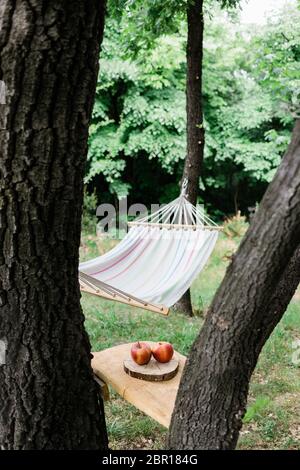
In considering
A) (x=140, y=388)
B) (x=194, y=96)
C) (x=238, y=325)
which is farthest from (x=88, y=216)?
(x=238, y=325)

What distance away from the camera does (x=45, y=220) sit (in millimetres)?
1213

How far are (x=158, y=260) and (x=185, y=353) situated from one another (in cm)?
60

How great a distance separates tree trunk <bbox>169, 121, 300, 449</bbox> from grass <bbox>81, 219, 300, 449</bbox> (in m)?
0.09

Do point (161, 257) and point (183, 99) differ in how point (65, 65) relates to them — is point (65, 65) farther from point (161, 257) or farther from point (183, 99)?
point (183, 99)

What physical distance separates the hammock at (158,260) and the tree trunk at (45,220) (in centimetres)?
96

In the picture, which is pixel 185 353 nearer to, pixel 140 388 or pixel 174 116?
pixel 140 388

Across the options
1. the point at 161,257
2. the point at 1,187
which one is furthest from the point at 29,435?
the point at 161,257

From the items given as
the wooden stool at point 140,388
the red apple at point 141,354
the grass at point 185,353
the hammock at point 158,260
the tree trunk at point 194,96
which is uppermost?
the tree trunk at point 194,96

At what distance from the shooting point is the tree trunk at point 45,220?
109 centimetres

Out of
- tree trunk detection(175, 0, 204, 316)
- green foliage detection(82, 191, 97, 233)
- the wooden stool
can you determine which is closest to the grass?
the wooden stool

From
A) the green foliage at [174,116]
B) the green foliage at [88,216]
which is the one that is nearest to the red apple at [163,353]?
the green foliage at [88,216]

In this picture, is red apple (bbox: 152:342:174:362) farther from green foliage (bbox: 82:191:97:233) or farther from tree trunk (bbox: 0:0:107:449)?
green foliage (bbox: 82:191:97:233)

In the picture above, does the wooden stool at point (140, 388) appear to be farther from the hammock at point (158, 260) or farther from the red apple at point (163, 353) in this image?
the hammock at point (158, 260)

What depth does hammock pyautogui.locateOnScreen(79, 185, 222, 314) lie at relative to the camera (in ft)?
8.21
